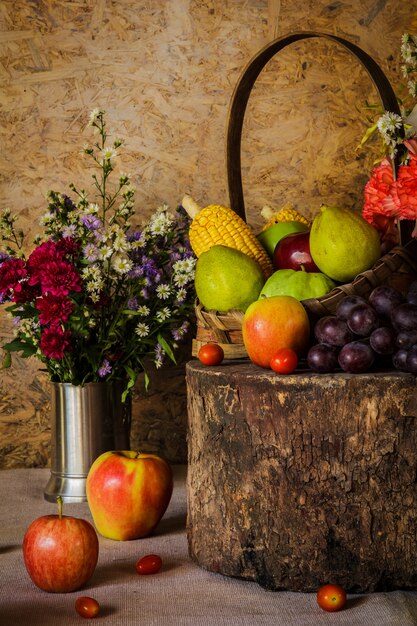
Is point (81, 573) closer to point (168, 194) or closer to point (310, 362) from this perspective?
point (310, 362)

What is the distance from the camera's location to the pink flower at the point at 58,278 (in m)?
1.52

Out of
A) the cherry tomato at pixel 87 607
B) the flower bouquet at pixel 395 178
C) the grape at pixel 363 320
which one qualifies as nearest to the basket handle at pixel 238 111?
the flower bouquet at pixel 395 178

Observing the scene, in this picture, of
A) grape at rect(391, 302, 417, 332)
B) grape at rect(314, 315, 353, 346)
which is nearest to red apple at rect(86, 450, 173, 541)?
grape at rect(314, 315, 353, 346)

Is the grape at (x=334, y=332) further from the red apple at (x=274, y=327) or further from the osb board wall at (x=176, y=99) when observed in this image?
the osb board wall at (x=176, y=99)

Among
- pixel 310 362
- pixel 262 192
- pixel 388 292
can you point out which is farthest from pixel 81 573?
pixel 262 192

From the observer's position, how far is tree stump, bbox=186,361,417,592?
122 cm

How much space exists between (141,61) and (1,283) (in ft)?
2.44

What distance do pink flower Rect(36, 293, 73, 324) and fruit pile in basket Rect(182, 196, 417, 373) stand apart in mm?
255

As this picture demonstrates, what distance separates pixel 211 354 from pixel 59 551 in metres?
0.40

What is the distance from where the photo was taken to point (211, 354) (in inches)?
54.1

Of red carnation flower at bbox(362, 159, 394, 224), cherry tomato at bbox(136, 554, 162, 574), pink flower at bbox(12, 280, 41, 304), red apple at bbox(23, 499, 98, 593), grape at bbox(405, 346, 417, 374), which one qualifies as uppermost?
red carnation flower at bbox(362, 159, 394, 224)

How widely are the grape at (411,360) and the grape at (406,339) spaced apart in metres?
0.01

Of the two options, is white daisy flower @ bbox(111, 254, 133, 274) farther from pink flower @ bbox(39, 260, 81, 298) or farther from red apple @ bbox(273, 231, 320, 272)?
red apple @ bbox(273, 231, 320, 272)

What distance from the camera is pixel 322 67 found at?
2.00 m
